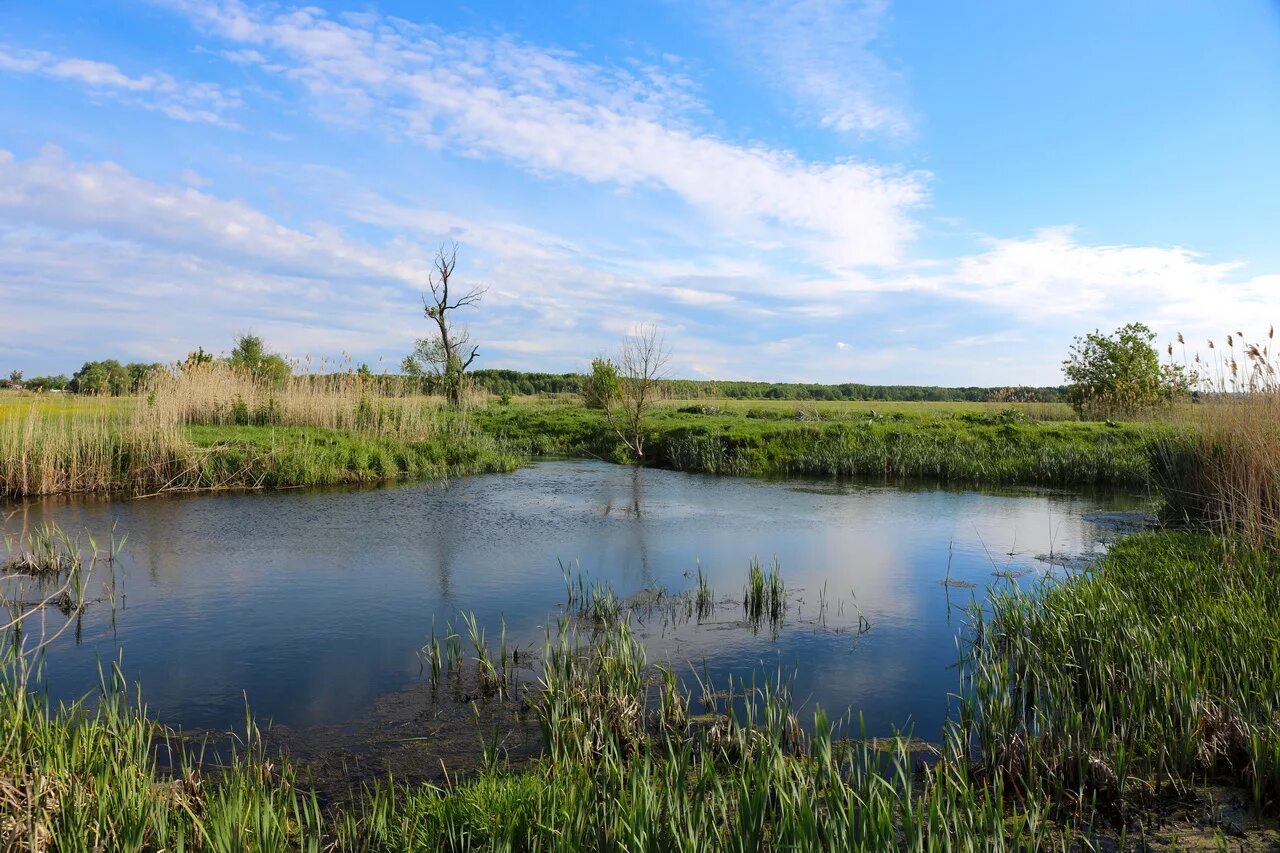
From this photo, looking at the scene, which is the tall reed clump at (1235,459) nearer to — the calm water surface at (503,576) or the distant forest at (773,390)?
the calm water surface at (503,576)

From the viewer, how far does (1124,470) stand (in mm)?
21672

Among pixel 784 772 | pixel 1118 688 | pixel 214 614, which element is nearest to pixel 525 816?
pixel 784 772

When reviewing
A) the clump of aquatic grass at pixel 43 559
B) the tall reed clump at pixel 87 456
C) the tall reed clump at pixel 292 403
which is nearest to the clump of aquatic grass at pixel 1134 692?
the clump of aquatic grass at pixel 43 559

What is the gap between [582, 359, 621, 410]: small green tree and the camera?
3067 cm

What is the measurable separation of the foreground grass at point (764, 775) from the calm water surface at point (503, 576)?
81 cm

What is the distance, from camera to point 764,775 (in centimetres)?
401

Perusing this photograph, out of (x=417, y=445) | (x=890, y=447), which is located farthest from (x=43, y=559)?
(x=890, y=447)

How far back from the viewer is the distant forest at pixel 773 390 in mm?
49688

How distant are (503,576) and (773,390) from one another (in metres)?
78.7

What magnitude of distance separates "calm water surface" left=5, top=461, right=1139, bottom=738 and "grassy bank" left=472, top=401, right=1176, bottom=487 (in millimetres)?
2962

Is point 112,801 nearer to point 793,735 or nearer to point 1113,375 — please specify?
point 793,735

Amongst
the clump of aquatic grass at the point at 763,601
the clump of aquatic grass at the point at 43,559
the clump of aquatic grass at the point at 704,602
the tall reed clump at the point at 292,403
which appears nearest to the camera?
the clump of aquatic grass at the point at 763,601

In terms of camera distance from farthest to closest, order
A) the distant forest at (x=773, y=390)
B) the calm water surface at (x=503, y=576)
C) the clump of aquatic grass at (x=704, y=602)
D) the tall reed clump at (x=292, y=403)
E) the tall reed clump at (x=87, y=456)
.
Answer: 1. the distant forest at (x=773, y=390)
2. the tall reed clump at (x=292, y=403)
3. the tall reed clump at (x=87, y=456)
4. the clump of aquatic grass at (x=704, y=602)
5. the calm water surface at (x=503, y=576)

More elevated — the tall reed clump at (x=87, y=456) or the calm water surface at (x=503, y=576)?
the tall reed clump at (x=87, y=456)
